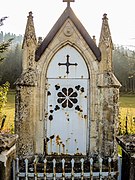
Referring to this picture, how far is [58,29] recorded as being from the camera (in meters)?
8.17

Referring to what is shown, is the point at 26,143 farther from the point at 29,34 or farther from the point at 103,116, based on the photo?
the point at 29,34

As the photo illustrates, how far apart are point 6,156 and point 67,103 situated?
2583 mm

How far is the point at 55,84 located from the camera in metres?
8.35

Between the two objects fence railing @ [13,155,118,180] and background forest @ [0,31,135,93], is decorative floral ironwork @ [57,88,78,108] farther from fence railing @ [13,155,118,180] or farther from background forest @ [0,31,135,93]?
background forest @ [0,31,135,93]

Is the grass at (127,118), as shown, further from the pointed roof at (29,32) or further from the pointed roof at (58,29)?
the pointed roof at (29,32)

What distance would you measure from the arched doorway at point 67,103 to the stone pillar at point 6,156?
161 cm

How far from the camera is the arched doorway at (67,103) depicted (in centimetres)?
834

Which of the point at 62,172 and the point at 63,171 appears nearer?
the point at 63,171

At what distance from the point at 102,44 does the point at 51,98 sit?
1848 millimetres

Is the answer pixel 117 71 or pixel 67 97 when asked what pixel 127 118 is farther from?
pixel 117 71

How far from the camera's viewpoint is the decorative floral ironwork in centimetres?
837

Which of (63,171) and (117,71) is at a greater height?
(117,71)

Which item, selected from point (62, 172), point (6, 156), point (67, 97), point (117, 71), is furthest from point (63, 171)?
point (117, 71)

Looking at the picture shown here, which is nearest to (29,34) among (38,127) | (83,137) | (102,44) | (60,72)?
(60,72)
